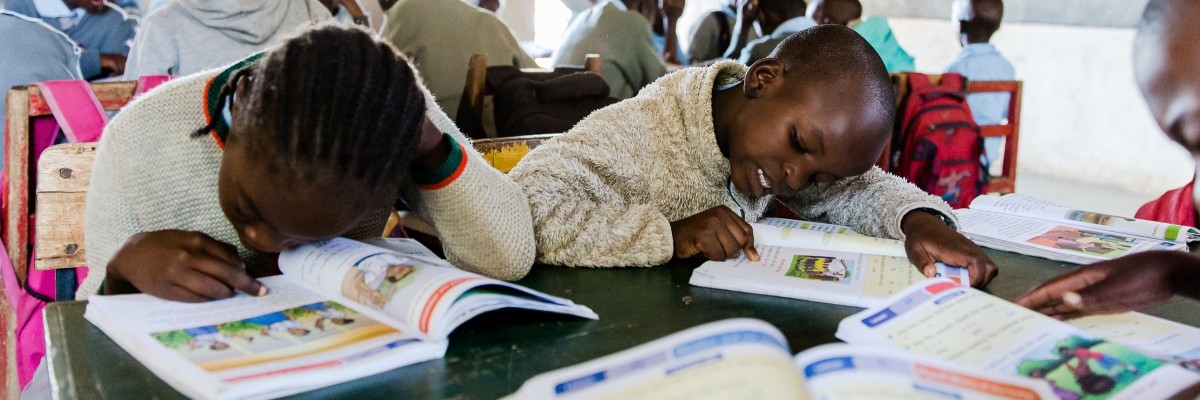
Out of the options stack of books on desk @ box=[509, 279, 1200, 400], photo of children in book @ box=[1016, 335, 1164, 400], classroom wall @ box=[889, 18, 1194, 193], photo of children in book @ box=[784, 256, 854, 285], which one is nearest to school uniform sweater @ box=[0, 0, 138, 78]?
photo of children in book @ box=[784, 256, 854, 285]

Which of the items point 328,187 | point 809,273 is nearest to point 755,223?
point 809,273

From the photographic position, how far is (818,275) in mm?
1086

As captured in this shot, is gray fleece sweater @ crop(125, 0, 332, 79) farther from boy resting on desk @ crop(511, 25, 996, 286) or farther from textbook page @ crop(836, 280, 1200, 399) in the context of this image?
textbook page @ crop(836, 280, 1200, 399)

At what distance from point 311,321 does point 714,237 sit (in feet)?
1.76

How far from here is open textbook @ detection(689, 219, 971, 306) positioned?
1018mm

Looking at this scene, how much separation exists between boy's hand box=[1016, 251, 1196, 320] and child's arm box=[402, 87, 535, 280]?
578 millimetres

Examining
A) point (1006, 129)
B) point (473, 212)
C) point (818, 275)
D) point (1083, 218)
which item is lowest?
point (1006, 129)

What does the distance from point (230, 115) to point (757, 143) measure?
2.32 ft

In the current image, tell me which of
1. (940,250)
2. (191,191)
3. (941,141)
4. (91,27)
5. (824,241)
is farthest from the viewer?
(91,27)

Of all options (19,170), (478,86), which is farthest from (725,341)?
(478,86)

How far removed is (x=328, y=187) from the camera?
2.64 feet

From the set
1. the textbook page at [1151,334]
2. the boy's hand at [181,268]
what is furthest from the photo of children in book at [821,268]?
the boy's hand at [181,268]

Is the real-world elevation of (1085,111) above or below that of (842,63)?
below

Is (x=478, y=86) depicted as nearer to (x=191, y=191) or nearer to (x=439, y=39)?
(x=439, y=39)
